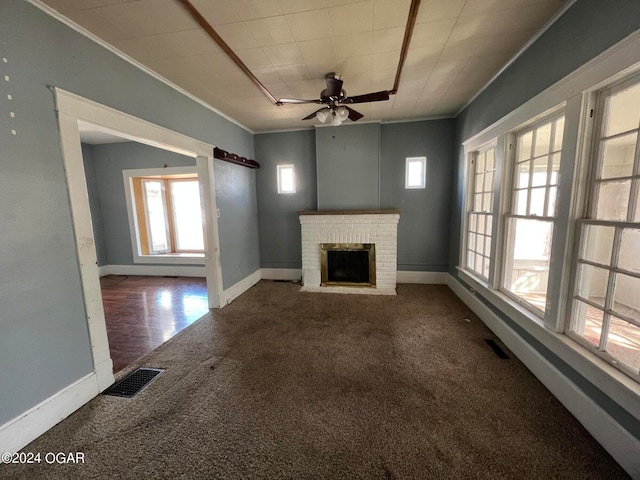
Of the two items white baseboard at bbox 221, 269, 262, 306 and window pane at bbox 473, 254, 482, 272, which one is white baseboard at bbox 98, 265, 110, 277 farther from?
window pane at bbox 473, 254, 482, 272

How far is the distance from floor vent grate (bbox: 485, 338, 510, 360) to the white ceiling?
8.77 ft

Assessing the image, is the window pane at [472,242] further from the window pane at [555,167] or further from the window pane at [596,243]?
the window pane at [596,243]

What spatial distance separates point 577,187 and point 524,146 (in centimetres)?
96

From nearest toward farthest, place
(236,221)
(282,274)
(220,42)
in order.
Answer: (220,42)
(236,221)
(282,274)

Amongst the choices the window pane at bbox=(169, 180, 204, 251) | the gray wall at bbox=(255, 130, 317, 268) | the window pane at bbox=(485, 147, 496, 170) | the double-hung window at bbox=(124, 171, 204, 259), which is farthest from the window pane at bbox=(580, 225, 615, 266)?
the window pane at bbox=(169, 180, 204, 251)

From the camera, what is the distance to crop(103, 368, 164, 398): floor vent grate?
1914mm

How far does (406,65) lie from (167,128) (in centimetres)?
248

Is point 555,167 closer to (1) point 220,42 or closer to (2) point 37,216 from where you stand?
(1) point 220,42

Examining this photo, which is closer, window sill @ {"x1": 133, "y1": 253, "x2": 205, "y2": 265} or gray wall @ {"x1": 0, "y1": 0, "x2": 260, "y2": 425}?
gray wall @ {"x1": 0, "y1": 0, "x2": 260, "y2": 425}

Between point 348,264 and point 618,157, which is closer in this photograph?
point 618,157

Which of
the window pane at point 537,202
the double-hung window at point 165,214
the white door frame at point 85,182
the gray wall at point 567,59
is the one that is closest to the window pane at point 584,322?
the gray wall at point 567,59

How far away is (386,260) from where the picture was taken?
4043 mm

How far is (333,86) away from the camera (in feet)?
7.67

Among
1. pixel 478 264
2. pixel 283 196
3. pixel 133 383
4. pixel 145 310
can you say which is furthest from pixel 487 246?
pixel 145 310
